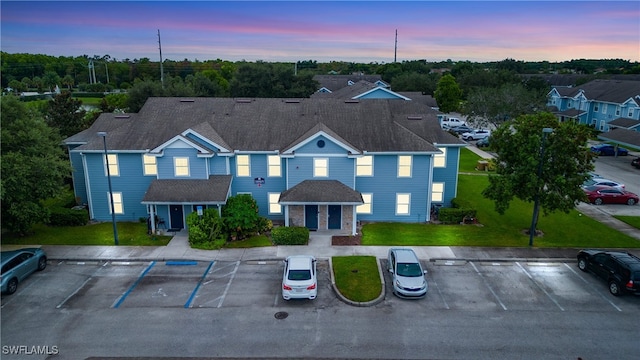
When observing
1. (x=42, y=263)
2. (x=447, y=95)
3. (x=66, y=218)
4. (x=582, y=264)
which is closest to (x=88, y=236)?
(x=66, y=218)

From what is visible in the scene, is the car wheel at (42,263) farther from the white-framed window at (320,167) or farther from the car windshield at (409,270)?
the car windshield at (409,270)

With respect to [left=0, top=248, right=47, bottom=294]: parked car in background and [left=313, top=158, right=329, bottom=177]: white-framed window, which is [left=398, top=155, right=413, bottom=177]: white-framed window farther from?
[left=0, top=248, right=47, bottom=294]: parked car in background

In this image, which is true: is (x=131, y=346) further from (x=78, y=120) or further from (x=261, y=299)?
(x=78, y=120)

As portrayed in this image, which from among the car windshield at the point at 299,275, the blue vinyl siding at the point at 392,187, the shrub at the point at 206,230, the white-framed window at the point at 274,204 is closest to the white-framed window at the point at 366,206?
the blue vinyl siding at the point at 392,187

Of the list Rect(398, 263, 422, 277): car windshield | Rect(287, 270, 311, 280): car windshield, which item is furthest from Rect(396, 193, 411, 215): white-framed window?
Rect(287, 270, 311, 280): car windshield

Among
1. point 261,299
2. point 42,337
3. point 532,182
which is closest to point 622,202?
point 532,182

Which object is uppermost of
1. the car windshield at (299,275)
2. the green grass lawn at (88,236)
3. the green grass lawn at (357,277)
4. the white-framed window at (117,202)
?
the white-framed window at (117,202)

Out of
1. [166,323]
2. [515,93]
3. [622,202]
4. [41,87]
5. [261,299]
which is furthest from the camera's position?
[41,87]
